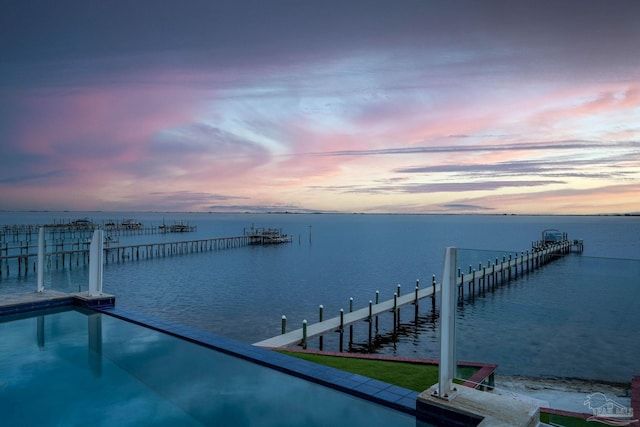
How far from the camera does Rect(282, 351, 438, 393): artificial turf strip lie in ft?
26.1

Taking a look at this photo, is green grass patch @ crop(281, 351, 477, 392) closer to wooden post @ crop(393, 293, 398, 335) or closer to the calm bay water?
the calm bay water

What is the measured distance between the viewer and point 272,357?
605cm

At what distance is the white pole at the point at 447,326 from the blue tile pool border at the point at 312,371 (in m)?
0.45

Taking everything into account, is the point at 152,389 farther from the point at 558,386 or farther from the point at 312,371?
the point at 558,386

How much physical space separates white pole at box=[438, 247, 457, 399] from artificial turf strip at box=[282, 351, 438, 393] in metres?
3.58

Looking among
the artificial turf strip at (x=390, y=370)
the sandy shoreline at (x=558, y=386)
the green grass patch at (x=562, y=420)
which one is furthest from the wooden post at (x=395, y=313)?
the green grass patch at (x=562, y=420)

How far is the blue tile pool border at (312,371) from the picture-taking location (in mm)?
4723

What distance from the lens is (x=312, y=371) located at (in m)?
5.51

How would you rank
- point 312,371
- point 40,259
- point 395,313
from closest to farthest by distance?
point 312,371 < point 40,259 < point 395,313

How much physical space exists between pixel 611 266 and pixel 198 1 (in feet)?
45.2

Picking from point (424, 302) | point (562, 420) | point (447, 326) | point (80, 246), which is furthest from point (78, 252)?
point (562, 420)

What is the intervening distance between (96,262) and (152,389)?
180 inches

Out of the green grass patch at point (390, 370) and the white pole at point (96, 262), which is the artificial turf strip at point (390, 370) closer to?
the green grass patch at point (390, 370)

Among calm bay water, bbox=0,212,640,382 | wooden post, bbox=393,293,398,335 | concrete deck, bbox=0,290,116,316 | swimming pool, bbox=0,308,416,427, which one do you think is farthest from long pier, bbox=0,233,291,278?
wooden post, bbox=393,293,398,335
